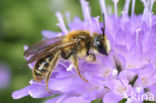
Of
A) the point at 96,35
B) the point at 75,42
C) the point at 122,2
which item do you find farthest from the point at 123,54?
the point at 122,2

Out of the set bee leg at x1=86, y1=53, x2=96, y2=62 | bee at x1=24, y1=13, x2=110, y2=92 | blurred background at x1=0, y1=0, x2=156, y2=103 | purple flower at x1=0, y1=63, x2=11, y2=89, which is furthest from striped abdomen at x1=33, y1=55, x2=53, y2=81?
purple flower at x1=0, y1=63, x2=11, y2=89

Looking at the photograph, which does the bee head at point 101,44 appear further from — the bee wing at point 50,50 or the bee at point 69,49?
the bee wing at point 50,50

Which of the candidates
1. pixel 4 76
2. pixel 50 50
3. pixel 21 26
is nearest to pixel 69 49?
pixel 50 50

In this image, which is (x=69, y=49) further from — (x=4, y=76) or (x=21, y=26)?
(x=4, y=76)

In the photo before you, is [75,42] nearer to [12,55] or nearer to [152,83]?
[152,83]

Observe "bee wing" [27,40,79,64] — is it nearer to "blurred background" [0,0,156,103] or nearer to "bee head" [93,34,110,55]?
"bee head" [93,34,110,55]

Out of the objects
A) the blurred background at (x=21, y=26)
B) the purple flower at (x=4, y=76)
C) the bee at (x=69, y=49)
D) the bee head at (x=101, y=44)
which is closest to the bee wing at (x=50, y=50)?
the bee at (x=69, y=49)
